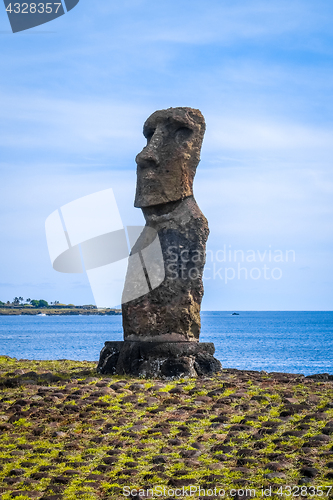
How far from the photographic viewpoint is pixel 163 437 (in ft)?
26.0

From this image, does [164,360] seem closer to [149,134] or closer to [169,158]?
[169,158]

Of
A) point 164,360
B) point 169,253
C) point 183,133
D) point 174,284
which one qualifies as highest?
point 183,133

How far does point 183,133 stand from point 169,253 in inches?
94.6

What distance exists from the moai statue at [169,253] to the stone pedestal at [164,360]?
0.02m

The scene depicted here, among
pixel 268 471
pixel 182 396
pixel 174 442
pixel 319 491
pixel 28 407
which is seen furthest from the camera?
pixel 182 396

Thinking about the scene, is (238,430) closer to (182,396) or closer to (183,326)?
(182,396)

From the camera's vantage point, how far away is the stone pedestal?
11.2 meters

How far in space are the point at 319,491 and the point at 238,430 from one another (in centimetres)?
204

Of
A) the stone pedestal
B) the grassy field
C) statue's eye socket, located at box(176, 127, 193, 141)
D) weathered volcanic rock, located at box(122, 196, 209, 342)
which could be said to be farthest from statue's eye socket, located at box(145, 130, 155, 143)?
the grassy field

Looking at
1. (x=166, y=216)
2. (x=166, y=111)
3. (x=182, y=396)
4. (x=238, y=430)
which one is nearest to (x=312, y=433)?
(x=238, y=430)

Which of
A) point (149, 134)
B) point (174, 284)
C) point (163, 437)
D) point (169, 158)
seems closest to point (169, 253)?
point (174, 284)

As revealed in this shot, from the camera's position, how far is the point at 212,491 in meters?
6.31

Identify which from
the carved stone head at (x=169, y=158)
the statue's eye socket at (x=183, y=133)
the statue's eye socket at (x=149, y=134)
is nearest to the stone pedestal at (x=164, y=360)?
the carved stone head at (x=169, y=158)

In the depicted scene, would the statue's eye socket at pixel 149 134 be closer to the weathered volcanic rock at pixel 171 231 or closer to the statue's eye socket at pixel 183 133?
the weathered volcanic rock at pixel 171 231
